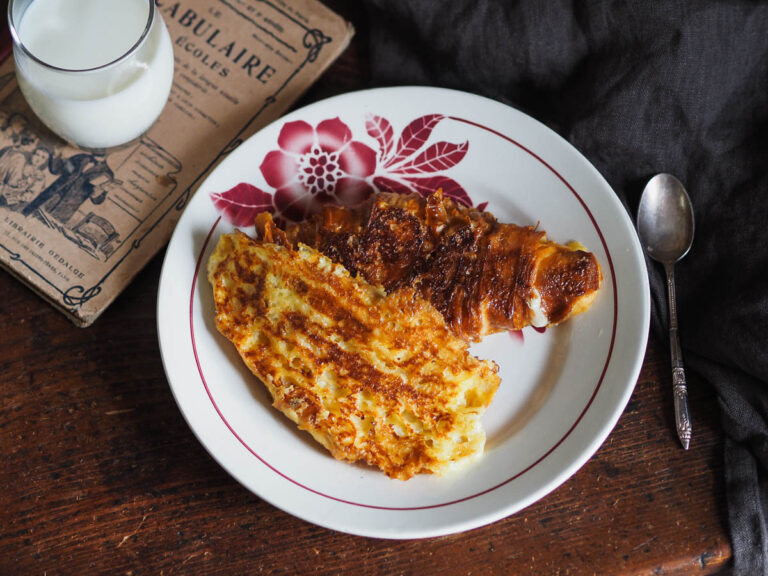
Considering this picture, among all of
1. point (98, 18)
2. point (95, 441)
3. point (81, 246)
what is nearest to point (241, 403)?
point (95, 441)

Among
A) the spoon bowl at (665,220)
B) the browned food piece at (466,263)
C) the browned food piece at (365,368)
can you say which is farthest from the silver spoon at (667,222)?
the browned food piece at (365,368)

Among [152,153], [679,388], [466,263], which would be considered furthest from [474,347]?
[152,153]

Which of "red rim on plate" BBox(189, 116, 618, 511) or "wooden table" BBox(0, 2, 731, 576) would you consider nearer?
"red rim on plate" BBox(189, 116, 618, 511)

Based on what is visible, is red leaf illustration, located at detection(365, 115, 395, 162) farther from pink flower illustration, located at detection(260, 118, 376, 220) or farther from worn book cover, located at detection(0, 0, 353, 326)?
worn book cover, located at detection(0, 0, 353, 326)

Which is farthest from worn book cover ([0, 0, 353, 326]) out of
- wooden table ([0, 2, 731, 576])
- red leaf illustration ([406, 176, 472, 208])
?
red leaf illustration ([406, 176, 472, 208])

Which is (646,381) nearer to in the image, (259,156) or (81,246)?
(259,156)

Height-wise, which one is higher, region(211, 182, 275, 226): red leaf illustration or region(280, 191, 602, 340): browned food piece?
region(211, 182, 275, 226): red leaf illustration

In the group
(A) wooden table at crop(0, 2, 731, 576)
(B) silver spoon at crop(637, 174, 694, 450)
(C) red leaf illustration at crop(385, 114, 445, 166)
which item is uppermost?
(C) red leaf illustration at crop(385, 114, 445, 166)
